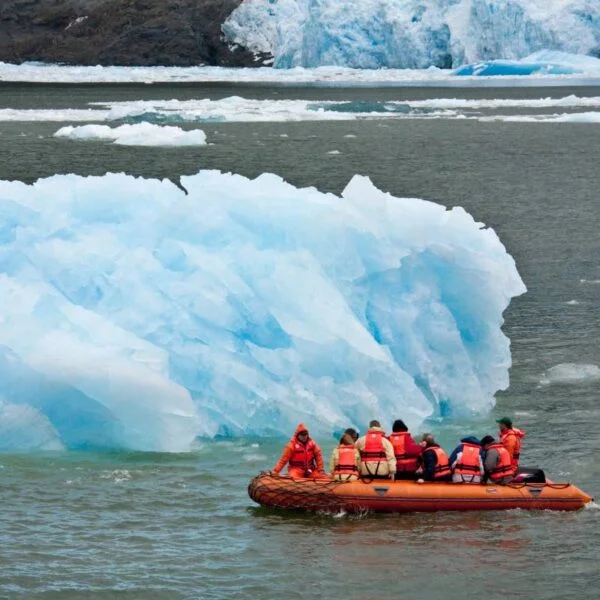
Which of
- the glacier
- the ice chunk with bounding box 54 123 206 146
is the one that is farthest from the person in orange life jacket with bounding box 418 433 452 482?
the ice chunk with bounding box 54 123 206 146

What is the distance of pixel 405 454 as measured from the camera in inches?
529

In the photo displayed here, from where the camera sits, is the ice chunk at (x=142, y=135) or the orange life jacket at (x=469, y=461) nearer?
the orange life jacket at (x=469, y=461)

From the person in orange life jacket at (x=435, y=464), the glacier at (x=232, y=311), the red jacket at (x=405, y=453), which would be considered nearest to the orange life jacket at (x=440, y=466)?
the person in orange life jacket at (x=435, y=464)

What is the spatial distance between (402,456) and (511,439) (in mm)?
1184

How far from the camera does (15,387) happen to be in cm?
1442

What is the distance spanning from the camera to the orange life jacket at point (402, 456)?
44.1ft

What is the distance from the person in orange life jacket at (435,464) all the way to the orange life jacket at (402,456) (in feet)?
0.55

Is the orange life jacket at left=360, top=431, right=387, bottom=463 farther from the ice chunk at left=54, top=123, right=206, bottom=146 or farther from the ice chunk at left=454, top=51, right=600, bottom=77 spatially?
the ice chunk at left=454, top=51, right=600, bottom=77

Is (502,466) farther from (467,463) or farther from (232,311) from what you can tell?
(232,311)

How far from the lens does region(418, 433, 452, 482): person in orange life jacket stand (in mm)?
13203

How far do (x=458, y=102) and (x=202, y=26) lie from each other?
137 ft

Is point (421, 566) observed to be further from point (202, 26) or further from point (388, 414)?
point (202, 26)

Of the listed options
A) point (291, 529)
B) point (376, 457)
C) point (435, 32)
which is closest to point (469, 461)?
point (376, 457)

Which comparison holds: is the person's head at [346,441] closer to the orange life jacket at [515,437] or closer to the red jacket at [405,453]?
the red jacket at [405,453]
